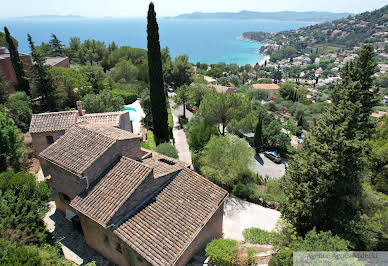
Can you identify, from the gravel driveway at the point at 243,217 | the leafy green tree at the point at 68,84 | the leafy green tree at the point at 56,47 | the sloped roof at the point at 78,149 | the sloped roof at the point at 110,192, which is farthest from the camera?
the leafy green tree at the point at 56,47

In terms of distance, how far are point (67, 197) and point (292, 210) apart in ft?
44.1

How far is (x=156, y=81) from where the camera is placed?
28.3 m

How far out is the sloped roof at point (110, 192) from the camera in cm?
1124

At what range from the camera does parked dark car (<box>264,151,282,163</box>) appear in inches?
1333

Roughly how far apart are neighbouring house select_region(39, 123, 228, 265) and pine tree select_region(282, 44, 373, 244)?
14.9 feet

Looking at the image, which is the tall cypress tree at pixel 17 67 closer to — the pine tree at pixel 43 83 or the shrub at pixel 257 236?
the pine tree at pixel 43 83

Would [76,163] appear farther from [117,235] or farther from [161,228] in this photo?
[161,228]

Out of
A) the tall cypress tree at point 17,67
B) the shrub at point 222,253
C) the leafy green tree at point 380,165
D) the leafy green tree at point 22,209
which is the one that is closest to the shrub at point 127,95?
the tall cypress tree at point 17,67

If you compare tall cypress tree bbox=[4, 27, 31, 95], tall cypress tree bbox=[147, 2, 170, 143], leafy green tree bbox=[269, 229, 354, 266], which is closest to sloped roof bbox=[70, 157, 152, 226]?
leafy green tree bbox=[269, 229, 354, 266]

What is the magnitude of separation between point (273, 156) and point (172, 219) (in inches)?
1021

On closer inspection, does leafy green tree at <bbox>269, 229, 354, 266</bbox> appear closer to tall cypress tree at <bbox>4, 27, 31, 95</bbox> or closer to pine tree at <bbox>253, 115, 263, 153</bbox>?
pine tree at <bbox>253, 115, 263, 153</bbox>

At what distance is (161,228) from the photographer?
37.0 feet

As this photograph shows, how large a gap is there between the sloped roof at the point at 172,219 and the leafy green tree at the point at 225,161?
673 cm

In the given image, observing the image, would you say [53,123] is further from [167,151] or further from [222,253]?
[222,253]
